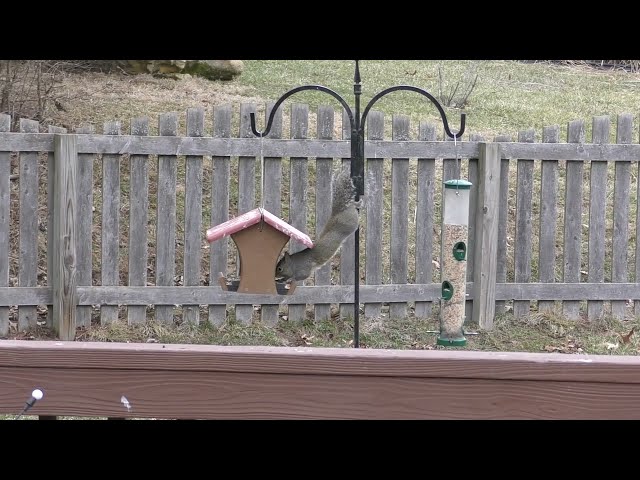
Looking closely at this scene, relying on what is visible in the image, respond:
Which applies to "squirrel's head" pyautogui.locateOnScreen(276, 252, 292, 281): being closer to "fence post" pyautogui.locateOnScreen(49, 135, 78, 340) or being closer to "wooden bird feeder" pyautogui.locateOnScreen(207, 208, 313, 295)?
"wooden bird feeder" pyautogui.locateOnScreen(207, 208, 313, 295)

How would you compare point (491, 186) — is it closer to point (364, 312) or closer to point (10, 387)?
point (364, 312)

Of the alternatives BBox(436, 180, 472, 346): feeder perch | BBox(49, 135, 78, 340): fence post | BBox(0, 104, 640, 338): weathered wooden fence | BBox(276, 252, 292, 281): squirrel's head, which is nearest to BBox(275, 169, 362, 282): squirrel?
BBox(276, 252, 292, 281): squirrel's head

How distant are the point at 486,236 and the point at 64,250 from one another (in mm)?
3008

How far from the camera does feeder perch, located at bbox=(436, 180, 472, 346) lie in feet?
12.4

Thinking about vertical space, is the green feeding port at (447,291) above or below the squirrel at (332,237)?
below

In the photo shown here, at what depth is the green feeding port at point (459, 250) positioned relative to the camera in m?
3.82

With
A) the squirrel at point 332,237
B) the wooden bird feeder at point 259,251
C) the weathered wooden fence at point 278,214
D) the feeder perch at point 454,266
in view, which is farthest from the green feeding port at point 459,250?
the weathered wooden fence at point 278,214

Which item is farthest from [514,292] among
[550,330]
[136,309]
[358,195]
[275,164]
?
[358,195]

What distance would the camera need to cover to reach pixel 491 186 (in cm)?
652

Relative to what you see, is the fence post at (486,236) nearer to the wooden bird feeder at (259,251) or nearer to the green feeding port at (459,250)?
the green feeding port at (459,250)

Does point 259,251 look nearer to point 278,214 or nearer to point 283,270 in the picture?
point 283,270

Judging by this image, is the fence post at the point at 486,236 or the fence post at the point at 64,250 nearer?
the fence post at the point at 64,250

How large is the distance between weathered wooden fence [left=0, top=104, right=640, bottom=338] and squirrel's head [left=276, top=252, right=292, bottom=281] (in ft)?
8.98

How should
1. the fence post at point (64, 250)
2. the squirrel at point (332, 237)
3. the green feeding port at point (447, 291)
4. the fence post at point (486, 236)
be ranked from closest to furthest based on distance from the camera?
the squirrel at point (332, 237), the green feeding port at point (447, 291), the fence post at point (64, 250), the fence post at point (486, 236)
